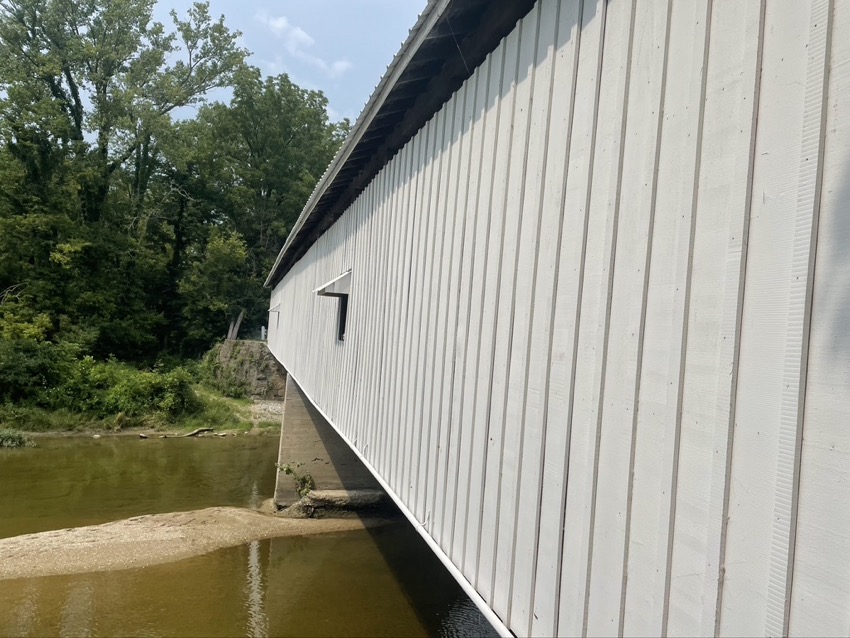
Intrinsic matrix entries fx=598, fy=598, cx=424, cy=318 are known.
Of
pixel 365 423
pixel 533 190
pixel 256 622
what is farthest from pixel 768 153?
pixel 256 622

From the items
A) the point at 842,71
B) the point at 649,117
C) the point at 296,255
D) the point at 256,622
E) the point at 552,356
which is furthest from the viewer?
the point at 296,255

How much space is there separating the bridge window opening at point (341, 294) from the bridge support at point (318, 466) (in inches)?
197

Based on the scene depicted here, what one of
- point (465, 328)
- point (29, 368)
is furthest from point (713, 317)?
point (29, 368)

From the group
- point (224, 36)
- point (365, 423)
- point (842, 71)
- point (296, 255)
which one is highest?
point (224, 36)

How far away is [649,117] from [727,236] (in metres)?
0.56

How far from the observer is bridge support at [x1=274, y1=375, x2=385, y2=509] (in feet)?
37.6

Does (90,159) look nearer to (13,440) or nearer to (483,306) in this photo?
(13,440)

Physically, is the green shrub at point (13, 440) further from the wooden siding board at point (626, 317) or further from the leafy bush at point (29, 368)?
the wooden siding board at point (626, 317)

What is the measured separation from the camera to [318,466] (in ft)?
39.3

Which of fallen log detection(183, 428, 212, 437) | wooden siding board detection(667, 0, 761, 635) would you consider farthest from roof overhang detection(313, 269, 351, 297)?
fallen log detection(183, 428, 212, 437)

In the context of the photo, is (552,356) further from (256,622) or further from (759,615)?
(256,622)

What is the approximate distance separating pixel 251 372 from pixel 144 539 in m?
15.5

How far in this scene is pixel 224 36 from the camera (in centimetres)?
3064

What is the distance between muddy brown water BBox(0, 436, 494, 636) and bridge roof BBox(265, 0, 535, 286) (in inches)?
216
